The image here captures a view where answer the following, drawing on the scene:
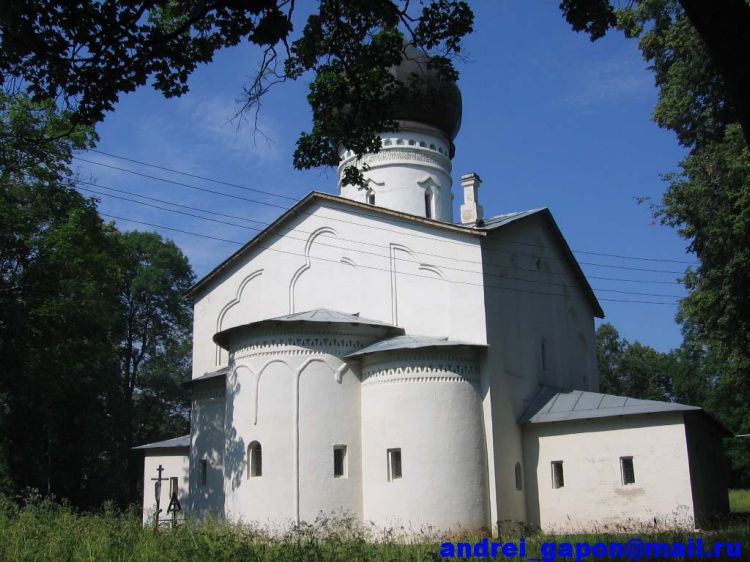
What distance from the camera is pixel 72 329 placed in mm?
19562

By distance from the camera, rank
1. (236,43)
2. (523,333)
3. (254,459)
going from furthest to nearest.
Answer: (523,333)
(254,459)
(236,43)

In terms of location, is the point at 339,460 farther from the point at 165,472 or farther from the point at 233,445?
the point at 165,472

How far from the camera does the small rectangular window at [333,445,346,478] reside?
17.0 meters

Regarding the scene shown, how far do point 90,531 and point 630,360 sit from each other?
1861 inches

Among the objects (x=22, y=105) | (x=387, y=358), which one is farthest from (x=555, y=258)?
(x=22, y=105)

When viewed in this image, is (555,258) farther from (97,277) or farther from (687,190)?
(97,277)

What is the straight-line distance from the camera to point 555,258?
22.7m

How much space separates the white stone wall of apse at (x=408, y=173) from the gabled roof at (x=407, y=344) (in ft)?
20.2

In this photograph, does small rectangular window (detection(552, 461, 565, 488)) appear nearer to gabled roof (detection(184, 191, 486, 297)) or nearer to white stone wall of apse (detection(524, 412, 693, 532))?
white stone wall of apse (detection(524, 412, 693, 532))

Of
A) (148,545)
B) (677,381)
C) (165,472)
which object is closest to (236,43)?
(148,545)

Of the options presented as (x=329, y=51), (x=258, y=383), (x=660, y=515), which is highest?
(x=329, y=51)

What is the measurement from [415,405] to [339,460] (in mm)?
2080

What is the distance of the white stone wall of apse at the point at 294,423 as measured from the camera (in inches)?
653

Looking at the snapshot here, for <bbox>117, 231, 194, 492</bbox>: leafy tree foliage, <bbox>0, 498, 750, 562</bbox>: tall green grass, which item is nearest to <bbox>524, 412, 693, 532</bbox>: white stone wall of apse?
<bbox>0, 498, 750, 562</bbox>: tall green grass
